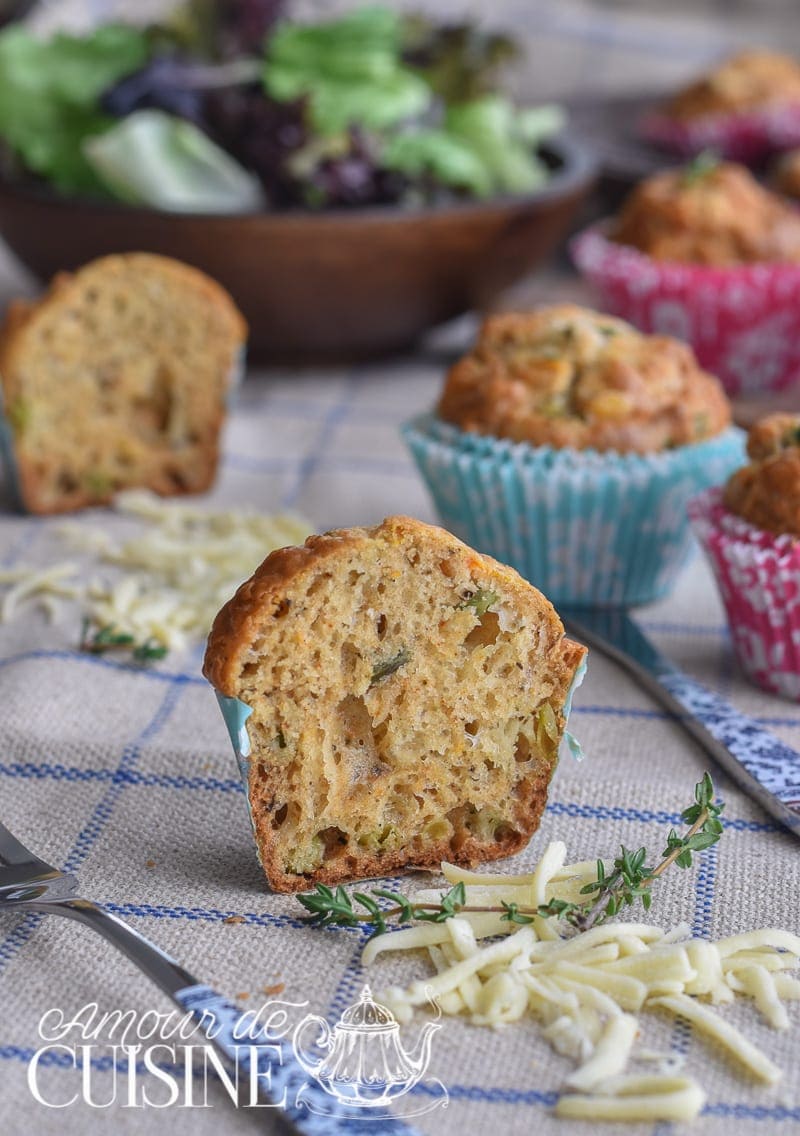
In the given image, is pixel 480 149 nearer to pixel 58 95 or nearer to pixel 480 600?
pixel 58 95

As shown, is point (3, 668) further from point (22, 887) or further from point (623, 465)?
point (623, 465)

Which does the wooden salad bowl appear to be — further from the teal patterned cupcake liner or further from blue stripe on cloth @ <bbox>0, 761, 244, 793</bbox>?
blue stripe on cloth @ <bbox>0, 761, 244, 793</bbox>

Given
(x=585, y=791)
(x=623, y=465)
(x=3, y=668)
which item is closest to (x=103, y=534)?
(x=3, y=668)

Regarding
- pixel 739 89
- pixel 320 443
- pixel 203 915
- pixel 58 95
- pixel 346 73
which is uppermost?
pixel 346 73

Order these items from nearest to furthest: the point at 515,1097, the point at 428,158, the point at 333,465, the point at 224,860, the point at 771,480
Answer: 1. the point at 515,1097
2. the point at 224,860
3. the point at 771,480
4. the point at 333,465
5. the point at 428,158

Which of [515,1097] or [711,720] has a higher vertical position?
[515,1097]

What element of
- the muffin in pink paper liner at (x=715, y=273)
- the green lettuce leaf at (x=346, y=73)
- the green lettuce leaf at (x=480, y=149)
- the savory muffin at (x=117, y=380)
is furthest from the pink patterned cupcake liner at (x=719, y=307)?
the savory muffin at (x=117, y=380)

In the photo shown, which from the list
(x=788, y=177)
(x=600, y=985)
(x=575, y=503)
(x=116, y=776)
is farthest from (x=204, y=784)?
(x=788, y=177)
